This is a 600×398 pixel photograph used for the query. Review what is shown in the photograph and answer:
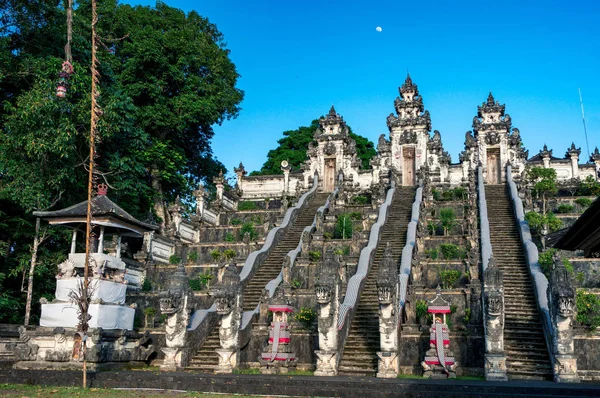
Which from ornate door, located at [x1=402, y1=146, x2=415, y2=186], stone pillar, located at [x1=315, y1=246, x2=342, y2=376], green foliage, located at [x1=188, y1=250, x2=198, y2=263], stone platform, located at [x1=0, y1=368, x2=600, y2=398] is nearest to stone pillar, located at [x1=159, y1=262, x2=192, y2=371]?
stone platform, located at [x1=0, y1=368, x2=600, y2=398]

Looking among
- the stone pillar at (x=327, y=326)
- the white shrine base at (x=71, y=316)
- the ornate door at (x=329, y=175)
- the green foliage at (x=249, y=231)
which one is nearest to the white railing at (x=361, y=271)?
the stone pillar at (x=327, y=326)

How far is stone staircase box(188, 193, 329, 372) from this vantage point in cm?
1795

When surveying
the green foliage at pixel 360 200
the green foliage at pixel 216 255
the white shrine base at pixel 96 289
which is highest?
the green foliage at pixel 360 200

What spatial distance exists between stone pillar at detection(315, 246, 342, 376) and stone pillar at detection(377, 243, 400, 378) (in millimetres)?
1244

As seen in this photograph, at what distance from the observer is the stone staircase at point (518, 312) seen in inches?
631

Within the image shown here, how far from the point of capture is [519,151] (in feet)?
130

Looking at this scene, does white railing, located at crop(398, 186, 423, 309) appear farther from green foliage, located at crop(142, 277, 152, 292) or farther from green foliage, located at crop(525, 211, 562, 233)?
green foliage, located at crop(142, 277, 152, 292)

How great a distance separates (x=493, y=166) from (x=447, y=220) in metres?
13.1

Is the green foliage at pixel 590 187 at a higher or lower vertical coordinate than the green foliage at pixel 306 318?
higher

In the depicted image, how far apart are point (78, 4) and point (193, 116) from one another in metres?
8.50

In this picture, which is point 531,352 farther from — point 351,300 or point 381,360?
point 351,300

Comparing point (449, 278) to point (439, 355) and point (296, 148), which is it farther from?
point (296, 148)

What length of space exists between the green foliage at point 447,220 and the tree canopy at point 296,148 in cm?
2771

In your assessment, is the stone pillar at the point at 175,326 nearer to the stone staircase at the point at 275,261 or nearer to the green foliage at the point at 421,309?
the stone staircase at the point at 275,261
